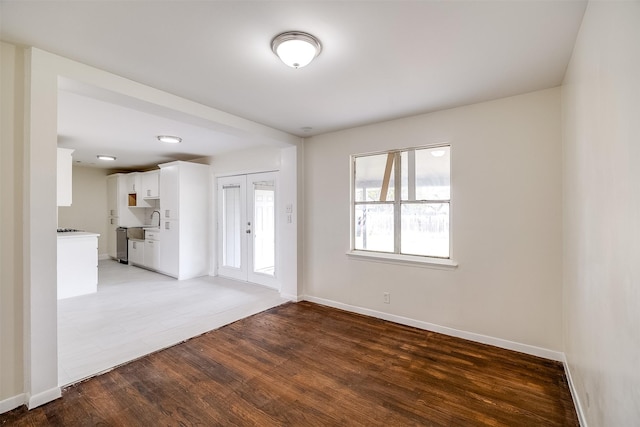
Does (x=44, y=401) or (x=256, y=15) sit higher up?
(x=256, y=15)

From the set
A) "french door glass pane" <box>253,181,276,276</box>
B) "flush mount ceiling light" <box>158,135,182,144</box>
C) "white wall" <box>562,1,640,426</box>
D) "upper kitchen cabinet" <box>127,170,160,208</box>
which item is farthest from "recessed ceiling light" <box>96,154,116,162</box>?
"white wall" <box>562,1,640,426</box>

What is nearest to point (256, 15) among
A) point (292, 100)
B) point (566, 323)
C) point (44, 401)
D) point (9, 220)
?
point (292, 100)

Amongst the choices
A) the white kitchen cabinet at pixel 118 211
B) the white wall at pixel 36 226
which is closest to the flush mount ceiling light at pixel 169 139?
the white wall at pixel 36 226

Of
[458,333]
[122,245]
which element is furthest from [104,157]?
[458,333]

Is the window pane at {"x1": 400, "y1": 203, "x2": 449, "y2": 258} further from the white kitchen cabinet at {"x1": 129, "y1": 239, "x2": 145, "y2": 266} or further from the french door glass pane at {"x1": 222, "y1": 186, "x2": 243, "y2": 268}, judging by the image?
the white kitchen cabinet at {"x1": 129, "y1": 239, "x2": 145, "y2": 266}

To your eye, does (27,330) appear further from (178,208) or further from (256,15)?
(178,208)

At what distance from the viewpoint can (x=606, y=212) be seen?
1340mm

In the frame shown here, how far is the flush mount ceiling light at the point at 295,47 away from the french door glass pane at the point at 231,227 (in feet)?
12.9

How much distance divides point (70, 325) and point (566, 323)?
5.17 metres

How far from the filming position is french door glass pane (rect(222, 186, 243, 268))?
18.2 ft

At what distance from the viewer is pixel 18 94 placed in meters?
1.96

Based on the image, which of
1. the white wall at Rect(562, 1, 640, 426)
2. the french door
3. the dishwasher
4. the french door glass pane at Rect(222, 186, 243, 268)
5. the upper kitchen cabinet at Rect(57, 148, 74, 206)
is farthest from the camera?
the dishwasher

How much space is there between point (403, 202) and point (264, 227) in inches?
105

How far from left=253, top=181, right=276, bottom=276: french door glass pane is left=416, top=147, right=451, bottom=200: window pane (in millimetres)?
2673
